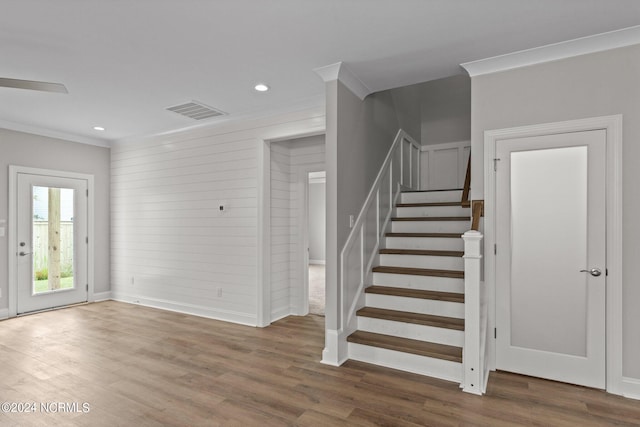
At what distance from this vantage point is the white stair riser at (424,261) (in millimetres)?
3760

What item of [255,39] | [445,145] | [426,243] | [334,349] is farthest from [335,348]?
[445,145]

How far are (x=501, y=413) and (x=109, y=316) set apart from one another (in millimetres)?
4985

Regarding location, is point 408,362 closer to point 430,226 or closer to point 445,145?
point 430,226

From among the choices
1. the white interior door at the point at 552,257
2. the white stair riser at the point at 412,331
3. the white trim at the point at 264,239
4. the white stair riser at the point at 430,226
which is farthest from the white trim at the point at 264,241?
the white interior door at the point at 552,257

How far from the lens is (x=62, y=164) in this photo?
18.3 feet

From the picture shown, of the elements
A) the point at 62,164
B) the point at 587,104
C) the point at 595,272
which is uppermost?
the point at 587,104

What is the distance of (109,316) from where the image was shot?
16.6ft

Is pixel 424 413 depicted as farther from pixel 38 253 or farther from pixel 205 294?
pixel 38 253

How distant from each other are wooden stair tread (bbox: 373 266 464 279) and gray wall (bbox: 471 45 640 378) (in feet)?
2.69

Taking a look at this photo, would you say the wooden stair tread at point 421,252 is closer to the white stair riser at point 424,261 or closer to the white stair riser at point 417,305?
the white stair riser at point 424,261

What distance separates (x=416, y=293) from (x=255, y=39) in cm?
275

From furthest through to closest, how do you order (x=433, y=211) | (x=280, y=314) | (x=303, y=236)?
(x=303, y=236), (x=280, y=314), (x=433, y=211)

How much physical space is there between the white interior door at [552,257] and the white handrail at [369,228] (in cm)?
131

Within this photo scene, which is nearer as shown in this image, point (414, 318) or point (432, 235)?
point (414, 318)
